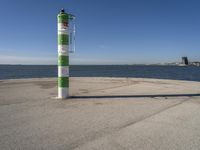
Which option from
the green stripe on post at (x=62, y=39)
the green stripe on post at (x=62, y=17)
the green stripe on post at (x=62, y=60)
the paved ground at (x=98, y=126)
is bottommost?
the paved ground at (x=98, y=126)

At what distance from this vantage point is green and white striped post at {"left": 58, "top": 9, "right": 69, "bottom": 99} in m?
8.96

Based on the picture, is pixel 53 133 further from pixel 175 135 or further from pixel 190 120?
pixel 190 120

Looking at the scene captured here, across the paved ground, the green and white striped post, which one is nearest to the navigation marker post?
the green and white striped post

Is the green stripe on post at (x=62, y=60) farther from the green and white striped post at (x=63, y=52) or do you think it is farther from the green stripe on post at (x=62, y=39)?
the green stripe on post at (x=62, y=39)

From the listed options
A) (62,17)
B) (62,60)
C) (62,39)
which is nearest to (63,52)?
(62,60)

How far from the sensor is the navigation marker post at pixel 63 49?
8969 mm

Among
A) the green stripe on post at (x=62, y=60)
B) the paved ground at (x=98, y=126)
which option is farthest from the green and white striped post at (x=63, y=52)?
the paved ground at (x=98, y=126)

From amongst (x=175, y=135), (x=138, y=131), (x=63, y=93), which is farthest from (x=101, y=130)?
(x=63, y=93)

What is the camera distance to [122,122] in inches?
222

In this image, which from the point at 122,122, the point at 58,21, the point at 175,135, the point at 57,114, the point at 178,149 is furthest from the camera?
the point at 58,21

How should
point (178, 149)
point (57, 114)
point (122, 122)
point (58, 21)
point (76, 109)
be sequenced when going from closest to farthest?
point (178, 149) → point (122, 122) → point (57, 114) → point (76, 109) → point (58, 21)

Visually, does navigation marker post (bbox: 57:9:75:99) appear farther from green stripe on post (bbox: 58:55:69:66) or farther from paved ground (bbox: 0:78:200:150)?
paved ground (bbox: 0:78:200:150)

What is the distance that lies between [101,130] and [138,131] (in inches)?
31.8

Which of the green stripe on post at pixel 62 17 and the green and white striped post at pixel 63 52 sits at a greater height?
the green stripe on post at pixel 62 17
